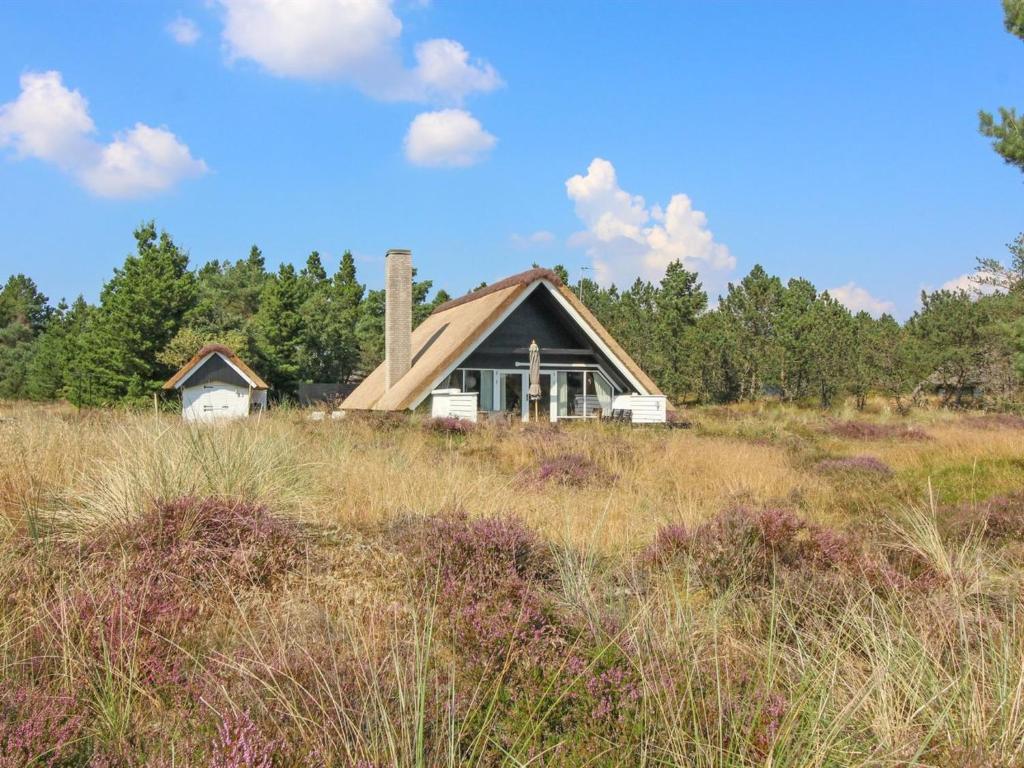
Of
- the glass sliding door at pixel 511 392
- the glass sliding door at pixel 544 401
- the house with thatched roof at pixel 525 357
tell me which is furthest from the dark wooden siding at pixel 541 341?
the glass sliding door at pixel 544 401

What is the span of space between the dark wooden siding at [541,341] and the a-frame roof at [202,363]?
12.8 metres

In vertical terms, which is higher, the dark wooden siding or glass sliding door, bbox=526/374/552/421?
the dark wooden siding

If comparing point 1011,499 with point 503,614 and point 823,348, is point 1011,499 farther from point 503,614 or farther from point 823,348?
point 823,348

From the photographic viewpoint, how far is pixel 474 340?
741 inches

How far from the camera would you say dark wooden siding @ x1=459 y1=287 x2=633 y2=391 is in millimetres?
20484

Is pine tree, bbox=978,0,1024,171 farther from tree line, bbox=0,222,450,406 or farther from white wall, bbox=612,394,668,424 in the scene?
tree line, bbox=0,222,450,406

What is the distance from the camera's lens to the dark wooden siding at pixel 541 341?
2048 cm

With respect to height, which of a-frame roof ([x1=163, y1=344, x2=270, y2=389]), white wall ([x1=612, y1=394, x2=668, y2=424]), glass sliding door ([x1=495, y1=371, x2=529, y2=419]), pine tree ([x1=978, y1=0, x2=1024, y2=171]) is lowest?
white wall ([x1=612, y1=394, x2=668, y2=424])

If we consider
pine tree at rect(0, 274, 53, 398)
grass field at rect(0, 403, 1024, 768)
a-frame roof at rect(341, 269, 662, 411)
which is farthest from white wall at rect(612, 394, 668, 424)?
pine tree at rect(0, 274, 53, 398)

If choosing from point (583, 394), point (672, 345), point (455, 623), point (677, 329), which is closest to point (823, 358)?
point (672, 345)

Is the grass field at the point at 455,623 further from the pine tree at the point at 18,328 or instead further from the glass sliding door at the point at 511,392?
the pine tree at the point at 18,328

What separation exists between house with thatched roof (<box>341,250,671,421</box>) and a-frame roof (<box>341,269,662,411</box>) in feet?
0.10

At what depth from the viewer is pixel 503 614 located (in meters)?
3.23

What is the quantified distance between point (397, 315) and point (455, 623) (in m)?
17.6
